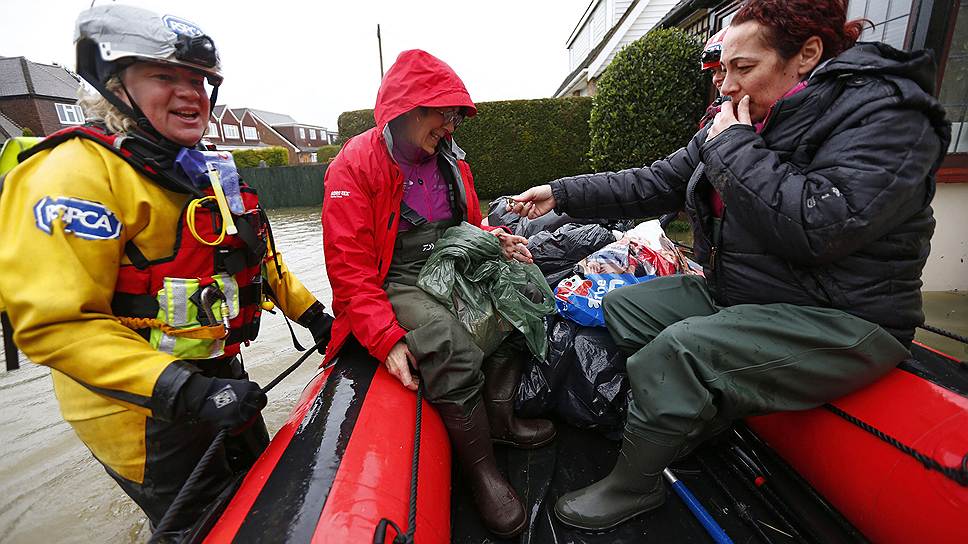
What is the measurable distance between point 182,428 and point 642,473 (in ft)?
5.52

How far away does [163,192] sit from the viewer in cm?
147

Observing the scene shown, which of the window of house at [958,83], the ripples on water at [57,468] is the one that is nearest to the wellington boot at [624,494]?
the ripples on water at [57,468]

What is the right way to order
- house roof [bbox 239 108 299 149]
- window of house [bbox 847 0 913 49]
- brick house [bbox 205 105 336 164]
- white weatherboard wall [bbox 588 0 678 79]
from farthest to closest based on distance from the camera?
house roof [bbox 239 108 299 149]
brick house [bbox 205 105 336 164]
white weatherboard wall [bbox 588 0 678 79]
window of house [bbox 847 0 913 49]

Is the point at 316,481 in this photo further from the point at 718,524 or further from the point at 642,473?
the point at 718,524

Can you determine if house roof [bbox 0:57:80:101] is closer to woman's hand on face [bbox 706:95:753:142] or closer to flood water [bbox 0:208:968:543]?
flood water [bbox 0:208:968:543]

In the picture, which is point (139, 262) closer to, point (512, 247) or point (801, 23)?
point (512, 247)

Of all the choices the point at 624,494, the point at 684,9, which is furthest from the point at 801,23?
the point at 684,9

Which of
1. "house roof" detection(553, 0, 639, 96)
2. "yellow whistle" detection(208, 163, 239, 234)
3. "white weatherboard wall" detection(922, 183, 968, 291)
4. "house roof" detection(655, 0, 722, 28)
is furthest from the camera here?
"house roof" detection(553, 0, 639, 96)

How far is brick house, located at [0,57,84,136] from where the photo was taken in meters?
26.9

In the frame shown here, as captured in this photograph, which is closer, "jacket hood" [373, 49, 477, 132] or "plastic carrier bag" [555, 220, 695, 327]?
"jacket hood" [373, 49, 477, 132]

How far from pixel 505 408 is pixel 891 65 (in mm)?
1985

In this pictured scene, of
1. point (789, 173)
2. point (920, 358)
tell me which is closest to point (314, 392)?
point (789, 173)

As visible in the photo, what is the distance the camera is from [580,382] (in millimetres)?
2314

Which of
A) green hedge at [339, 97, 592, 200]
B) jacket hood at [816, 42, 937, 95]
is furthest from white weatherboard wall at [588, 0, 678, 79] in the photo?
jacket hood at [816, 42, 937, 95]
